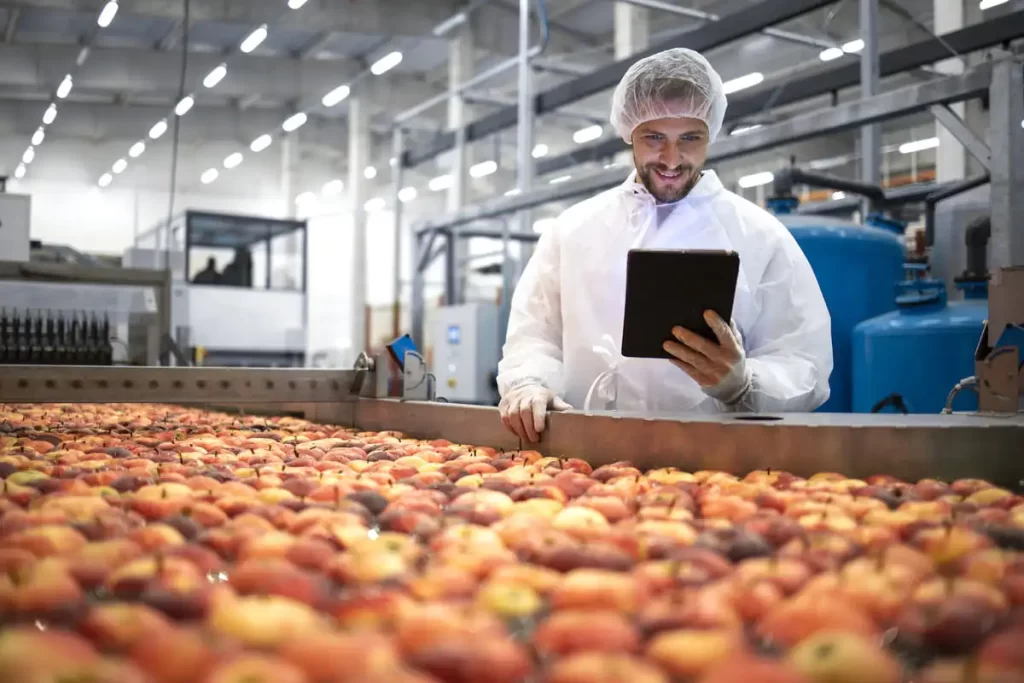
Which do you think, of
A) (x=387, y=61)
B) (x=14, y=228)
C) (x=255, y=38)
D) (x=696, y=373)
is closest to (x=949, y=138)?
(x=696, y=373)

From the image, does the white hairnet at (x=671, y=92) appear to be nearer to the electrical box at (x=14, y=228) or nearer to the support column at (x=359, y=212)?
the electrical box at (x=14, y=228)

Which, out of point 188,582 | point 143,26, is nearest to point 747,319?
point 188,582

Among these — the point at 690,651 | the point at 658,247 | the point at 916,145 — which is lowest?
the point at 690,651

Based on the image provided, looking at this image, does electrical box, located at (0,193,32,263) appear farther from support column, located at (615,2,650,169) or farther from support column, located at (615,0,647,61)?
Result: support column, located at (615,0,647,61)

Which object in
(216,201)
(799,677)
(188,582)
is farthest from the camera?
(216,201)

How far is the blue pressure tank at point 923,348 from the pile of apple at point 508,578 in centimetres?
294

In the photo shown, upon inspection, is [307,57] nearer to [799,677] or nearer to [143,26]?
[143,26]

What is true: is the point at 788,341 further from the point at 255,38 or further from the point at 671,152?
the point at 255,38

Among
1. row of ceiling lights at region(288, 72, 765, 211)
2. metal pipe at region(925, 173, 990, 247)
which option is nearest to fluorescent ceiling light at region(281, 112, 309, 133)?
row of ceiling lights at region(288, 72, 765, 211)

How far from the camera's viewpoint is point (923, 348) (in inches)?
167

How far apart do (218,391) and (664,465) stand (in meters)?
1.64

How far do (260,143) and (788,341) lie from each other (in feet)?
62.0

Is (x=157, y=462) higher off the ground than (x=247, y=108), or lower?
lower

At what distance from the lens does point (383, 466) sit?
1.80m
